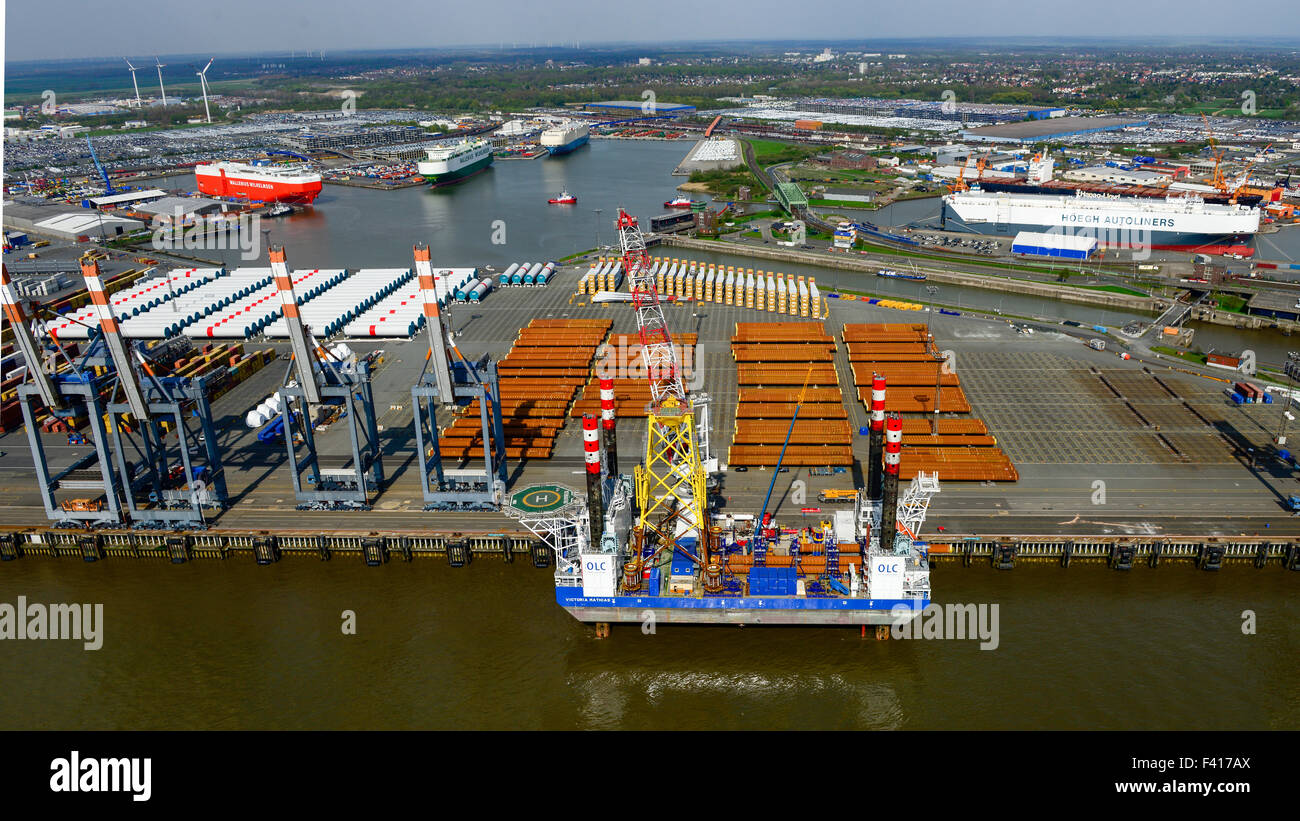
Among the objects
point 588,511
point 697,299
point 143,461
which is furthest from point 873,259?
point 143,461

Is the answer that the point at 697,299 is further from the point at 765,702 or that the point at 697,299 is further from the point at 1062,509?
the point at 765,702

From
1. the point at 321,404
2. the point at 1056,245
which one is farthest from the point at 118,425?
the point at 1056,245

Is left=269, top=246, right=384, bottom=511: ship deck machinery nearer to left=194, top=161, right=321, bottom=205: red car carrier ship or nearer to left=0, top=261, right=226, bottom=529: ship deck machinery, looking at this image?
left=0, top=261, right=226, bottom=529: ship deck machinery

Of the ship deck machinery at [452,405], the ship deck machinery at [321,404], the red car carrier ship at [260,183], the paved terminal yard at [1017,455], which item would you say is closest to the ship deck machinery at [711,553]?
the ship deck machinery at [452,405]

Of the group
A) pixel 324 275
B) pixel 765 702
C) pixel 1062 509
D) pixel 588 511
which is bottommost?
pixel 765 702

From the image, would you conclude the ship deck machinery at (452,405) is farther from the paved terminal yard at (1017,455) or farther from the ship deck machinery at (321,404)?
the ship deck machinery at (321,404)

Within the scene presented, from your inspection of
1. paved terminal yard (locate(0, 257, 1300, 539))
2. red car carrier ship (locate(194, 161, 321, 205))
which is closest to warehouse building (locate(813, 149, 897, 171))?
red car carrier ship (locate(194, 161, 321, 205))
